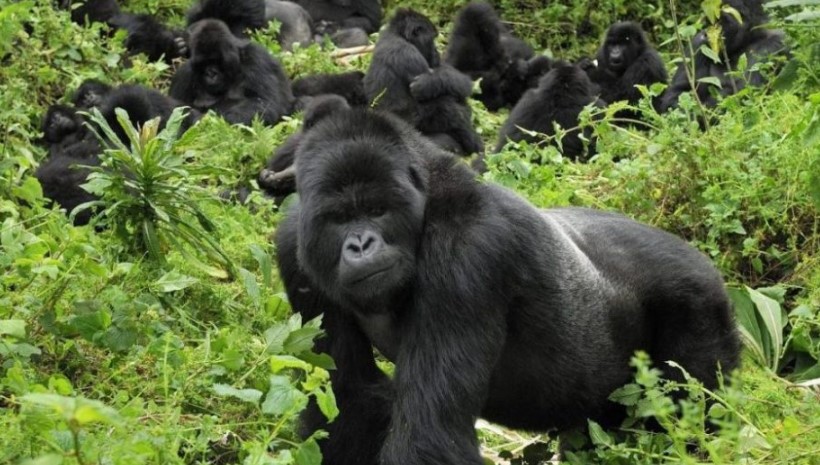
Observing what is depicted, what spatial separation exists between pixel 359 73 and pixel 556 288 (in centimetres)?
652

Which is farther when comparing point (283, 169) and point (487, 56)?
point (487, 56)

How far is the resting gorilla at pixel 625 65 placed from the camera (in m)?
9.79

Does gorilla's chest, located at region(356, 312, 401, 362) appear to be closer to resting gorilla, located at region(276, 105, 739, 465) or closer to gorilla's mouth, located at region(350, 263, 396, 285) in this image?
resting gorilla, located at region(276, 105, 739, 465)

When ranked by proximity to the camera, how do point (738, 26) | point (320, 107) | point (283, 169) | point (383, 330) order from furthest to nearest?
point (738, 26) → point (320, 107) → point (283, 169) → point (383, 330)

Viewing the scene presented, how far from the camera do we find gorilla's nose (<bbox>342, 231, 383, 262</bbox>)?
3.64 m

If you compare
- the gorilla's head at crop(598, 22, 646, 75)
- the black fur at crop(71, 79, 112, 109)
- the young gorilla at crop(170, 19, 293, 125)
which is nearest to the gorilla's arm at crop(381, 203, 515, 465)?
the black fur at crop(71, 79, 112, 109)

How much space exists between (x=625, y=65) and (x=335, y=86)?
7.61 feet

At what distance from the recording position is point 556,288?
4.02 meters

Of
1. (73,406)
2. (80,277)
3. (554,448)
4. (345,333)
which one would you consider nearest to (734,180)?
(554,448)

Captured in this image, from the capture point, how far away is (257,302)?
466cm

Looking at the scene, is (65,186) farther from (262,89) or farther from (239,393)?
(239,393)

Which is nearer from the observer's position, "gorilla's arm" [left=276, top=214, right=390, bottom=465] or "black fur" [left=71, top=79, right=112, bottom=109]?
"gorilla's arm" [left=276, top=214, right=390, bottom=465]

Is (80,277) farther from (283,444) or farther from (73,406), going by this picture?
(73,406)

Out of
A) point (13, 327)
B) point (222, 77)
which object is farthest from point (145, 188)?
point (222, 77)
